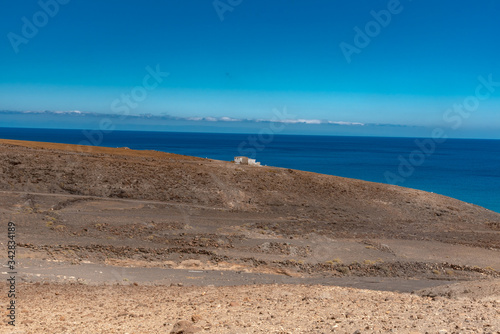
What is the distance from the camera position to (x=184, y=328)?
357 inches

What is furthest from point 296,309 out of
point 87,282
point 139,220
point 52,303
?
point 139,220

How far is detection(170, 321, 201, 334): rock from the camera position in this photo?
353 inches

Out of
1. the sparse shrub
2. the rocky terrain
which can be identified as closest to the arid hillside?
the rocky terrain

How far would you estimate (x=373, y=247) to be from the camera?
919 inches

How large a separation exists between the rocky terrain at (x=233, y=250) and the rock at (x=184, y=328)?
63 mm

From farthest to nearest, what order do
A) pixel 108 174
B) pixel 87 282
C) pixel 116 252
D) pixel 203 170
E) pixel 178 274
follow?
1. pixel 203 170
2. pixel 108 174
3. pixel 116 252
4. pixel 178 274
5. pixel 87 282

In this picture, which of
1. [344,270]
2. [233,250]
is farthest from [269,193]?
[344,270]

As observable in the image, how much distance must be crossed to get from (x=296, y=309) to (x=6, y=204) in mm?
22750

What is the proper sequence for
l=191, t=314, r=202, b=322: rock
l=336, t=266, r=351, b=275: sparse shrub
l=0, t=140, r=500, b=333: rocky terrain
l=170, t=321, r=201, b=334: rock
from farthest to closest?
l=336, t=266, r=351, b=275: sparse shrub
l=0, t=140, r=500, b=333: rocky terrain
l=191, t=314, r=202, b=322: rock
l=170, t=321, r=201, b=334: rock

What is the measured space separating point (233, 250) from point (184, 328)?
38.8ft

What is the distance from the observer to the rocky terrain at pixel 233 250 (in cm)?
1005

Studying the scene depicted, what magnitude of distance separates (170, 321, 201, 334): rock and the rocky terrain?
0.06m

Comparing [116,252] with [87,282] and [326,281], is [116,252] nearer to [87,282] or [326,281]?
[87,282]

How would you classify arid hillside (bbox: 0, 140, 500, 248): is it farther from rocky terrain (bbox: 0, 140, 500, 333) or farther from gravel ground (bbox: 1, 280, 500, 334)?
gravel ground (bbox: 1, 280, 500, 334)
